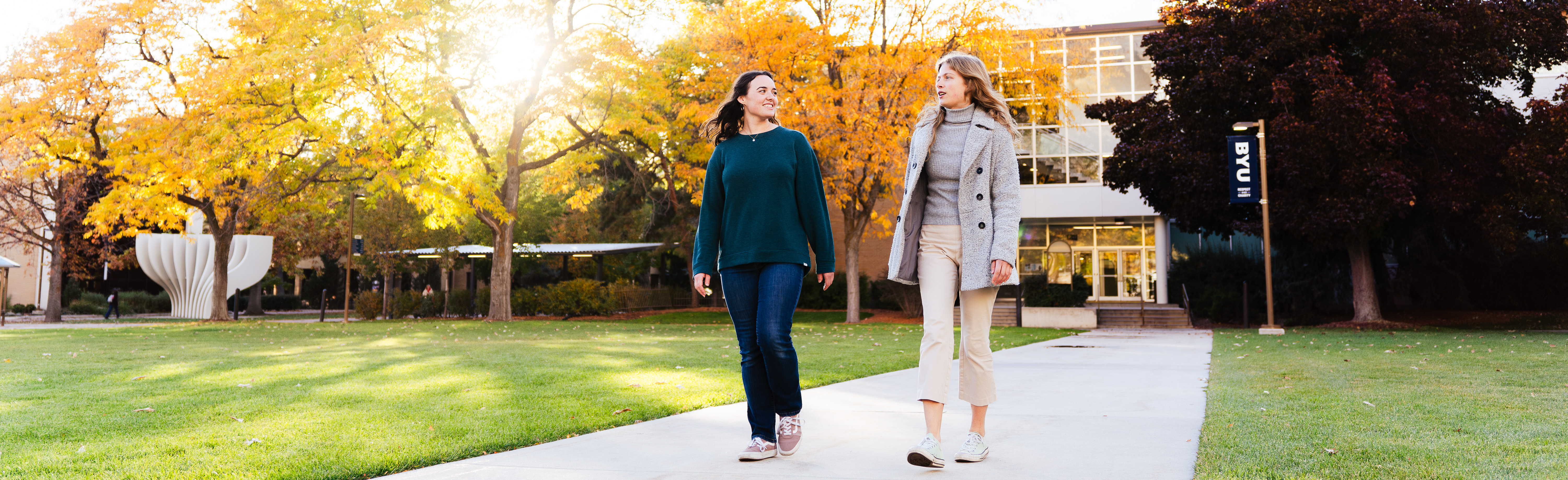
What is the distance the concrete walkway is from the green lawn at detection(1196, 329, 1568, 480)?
23 centimetres

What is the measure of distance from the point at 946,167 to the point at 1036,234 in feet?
92.2

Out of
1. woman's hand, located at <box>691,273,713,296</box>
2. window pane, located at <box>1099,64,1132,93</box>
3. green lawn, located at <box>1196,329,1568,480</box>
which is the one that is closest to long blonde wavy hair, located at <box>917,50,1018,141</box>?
woman's hand, located at <box>691,273,713,296</box>

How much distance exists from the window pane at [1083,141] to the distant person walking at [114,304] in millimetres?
29814

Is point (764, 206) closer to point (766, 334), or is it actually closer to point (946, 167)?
point (766, 334)

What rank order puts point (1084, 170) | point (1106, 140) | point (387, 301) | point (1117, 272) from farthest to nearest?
point (1117, 272)
point (1084, 170)
point (1106, 140)
point (387, 301)

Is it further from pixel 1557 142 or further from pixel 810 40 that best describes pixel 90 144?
pixel 1557 142

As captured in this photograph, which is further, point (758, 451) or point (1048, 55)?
point (1048, 55)

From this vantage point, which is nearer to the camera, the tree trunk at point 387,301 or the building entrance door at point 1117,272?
the tree trunk at point 387,301

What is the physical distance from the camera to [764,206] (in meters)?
3.96

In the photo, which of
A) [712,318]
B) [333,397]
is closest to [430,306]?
[712,318]

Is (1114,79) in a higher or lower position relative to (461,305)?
higher

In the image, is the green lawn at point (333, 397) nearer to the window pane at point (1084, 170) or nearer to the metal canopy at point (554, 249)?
the metal canopy at point (554, 249)

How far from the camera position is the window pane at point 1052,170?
2922 cm

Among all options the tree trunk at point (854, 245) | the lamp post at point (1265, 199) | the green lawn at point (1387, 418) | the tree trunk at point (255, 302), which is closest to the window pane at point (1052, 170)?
the tree trunk at point (854, 245)
